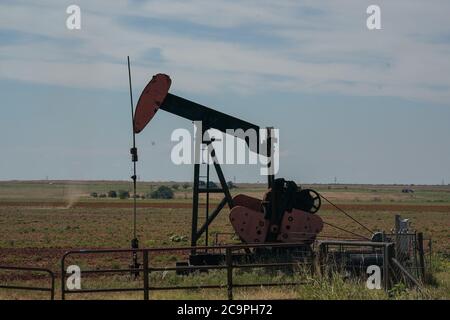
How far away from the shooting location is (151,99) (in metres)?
16.4

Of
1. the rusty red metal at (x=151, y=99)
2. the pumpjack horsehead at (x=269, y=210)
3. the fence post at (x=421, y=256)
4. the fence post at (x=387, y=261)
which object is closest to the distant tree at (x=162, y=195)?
the pumpjack horsehead at (x=269, y=210)

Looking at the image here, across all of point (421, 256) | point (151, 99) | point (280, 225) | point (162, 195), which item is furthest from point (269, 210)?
point (162, 195)

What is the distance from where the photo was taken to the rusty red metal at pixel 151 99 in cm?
1633

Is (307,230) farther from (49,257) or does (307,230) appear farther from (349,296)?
(49,257)

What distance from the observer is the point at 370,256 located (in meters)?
15.0

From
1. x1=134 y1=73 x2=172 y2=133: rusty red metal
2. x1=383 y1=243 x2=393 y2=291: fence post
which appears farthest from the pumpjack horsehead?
x1=383 y1=243 x2=393 y2=291: fence post

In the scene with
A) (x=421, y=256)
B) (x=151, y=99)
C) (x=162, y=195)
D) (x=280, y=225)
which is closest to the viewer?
(x=421, y=256)

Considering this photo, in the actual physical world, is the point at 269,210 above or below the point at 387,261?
above

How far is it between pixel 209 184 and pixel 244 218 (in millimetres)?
1031

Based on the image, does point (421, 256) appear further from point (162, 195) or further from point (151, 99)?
point (162, 195)

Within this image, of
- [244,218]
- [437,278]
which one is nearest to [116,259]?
[244,218]

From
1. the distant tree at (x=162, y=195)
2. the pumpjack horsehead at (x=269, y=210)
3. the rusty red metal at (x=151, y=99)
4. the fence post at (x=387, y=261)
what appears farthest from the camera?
the distant tree at (x=162, y=195)

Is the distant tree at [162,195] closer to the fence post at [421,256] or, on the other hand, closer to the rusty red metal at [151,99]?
the rusty red metal at [151,99]

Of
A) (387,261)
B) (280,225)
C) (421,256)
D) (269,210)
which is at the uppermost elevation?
(269,210)
